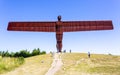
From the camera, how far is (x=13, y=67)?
3694cm

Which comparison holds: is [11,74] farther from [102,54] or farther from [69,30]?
[102,54]

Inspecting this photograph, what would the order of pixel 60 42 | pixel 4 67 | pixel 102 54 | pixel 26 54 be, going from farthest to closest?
pixel 26 54
pixel 102 54
pixel 60 42
pixel 4 67

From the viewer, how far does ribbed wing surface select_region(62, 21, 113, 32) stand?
4778cm

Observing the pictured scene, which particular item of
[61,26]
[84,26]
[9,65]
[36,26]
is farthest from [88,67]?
[36,26]

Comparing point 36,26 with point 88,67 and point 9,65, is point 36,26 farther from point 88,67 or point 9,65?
point 88,67

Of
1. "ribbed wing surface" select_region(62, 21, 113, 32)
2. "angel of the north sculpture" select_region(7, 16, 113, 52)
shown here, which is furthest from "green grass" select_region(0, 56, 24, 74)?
"ribbed wing surface" select_region(62, 21, 113, 32)

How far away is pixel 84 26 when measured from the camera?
47812 millimetres

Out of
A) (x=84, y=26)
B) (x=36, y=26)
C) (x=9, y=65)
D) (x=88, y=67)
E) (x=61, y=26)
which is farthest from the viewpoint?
(x=36, y=26)

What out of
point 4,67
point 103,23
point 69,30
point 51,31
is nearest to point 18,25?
point 51,31

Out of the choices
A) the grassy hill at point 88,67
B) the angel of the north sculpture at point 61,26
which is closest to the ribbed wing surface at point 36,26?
the angel of the north sculpture at point 61,26

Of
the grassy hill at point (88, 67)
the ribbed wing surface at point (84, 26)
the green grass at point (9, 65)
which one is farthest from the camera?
the ribbed wing surface at point (84, 26)

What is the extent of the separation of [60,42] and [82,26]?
615 centimetres

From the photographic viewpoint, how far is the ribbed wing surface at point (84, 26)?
157ft

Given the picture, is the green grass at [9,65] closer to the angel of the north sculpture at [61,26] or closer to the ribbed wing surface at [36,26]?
the ribbed wing surface at [36,26]
